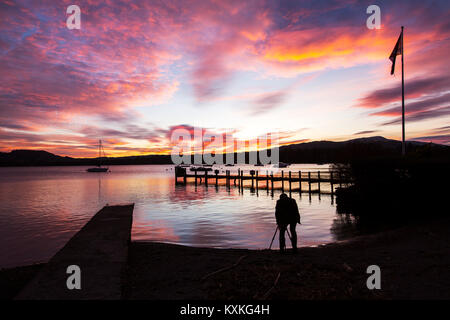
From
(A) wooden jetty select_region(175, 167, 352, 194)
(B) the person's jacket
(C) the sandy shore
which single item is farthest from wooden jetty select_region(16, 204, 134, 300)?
(A) wooden jetty select_region(175, 167, 352, 194)

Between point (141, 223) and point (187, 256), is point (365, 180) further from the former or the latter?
point (141, 223)

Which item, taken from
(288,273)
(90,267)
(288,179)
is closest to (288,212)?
(288,273)

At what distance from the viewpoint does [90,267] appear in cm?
686

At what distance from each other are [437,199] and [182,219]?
1662 cm

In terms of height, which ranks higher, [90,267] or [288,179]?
[90,267]

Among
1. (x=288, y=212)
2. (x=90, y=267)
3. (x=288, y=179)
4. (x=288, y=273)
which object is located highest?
(x=288, y=212)

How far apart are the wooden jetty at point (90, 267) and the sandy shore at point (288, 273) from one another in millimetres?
514

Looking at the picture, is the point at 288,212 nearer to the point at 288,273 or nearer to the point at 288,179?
the point at 288,273

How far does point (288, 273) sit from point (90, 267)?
4.96 metres

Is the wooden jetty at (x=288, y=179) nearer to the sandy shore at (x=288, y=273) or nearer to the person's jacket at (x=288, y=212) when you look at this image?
the sandy shore at (x=288, y=273)

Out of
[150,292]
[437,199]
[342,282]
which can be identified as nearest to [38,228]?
[150,292]

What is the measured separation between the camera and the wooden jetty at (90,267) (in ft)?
17.8

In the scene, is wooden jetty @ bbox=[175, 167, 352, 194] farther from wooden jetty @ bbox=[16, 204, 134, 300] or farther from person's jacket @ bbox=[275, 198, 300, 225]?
wooden jetty @ bbox=[16, 204, 134, 300]
